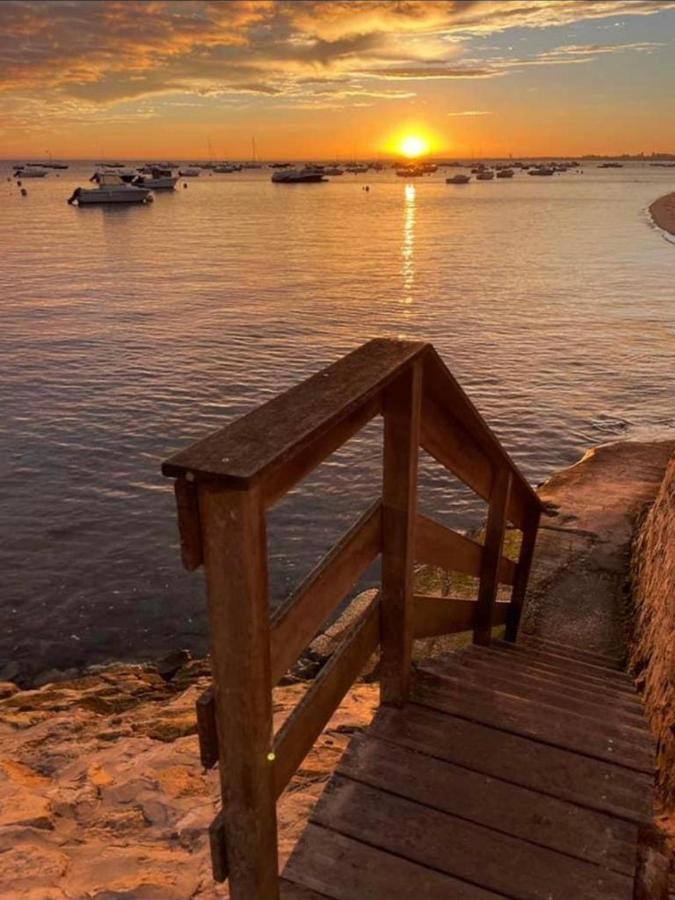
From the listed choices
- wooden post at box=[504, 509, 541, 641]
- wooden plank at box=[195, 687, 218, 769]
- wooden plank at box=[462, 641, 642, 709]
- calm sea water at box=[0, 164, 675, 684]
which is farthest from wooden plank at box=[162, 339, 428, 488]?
calm sea water at box=[0, 164, 675, 684]

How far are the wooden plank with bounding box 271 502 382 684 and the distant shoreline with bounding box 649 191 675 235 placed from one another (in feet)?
175

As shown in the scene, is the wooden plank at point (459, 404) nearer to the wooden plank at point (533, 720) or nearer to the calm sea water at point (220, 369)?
the wooden plank at point (533, 720)

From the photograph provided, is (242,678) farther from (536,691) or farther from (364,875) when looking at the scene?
(536,691)

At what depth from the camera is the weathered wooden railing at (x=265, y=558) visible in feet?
5.51

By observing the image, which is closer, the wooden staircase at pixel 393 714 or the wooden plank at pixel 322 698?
the wooden staircase at pixel 393 714

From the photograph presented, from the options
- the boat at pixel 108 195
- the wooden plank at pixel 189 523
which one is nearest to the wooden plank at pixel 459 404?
the wooden plank at pixel 189 523

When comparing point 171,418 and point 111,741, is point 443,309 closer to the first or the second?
point 171,418

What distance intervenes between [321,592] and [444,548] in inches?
52.8

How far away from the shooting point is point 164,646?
26.3 feet

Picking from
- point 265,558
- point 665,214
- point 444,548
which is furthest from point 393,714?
point 665,214

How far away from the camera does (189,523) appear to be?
5.48 feet

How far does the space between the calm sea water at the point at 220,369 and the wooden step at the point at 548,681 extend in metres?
4.73

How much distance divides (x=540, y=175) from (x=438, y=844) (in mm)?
210355

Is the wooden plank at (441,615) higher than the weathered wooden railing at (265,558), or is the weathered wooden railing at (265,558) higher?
the weathered wooden railing at (265,558)
